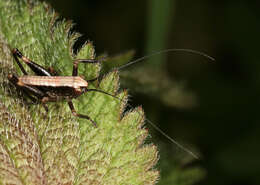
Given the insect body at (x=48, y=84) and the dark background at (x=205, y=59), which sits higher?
the dark background at (x=205, y=59)

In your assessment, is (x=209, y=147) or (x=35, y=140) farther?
(x=209, y=147)

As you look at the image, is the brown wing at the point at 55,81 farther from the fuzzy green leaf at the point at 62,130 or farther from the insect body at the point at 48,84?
the fuzzy green leaf at the point at 62,130

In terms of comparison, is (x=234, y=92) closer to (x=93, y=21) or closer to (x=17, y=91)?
(x=93, y=21)

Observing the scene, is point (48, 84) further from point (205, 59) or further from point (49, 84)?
point (205, 59)

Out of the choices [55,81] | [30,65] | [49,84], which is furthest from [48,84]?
[30,65]

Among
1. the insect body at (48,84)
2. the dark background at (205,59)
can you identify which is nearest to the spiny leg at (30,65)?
the insect body at (48,84)

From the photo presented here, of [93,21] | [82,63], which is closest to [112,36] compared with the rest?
[93,21]

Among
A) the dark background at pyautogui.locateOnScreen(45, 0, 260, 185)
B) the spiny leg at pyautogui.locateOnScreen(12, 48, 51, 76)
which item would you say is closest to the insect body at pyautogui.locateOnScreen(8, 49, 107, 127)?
the spiny leg at pyautogui.locateOnScreen(12, 48, 51, 76)
